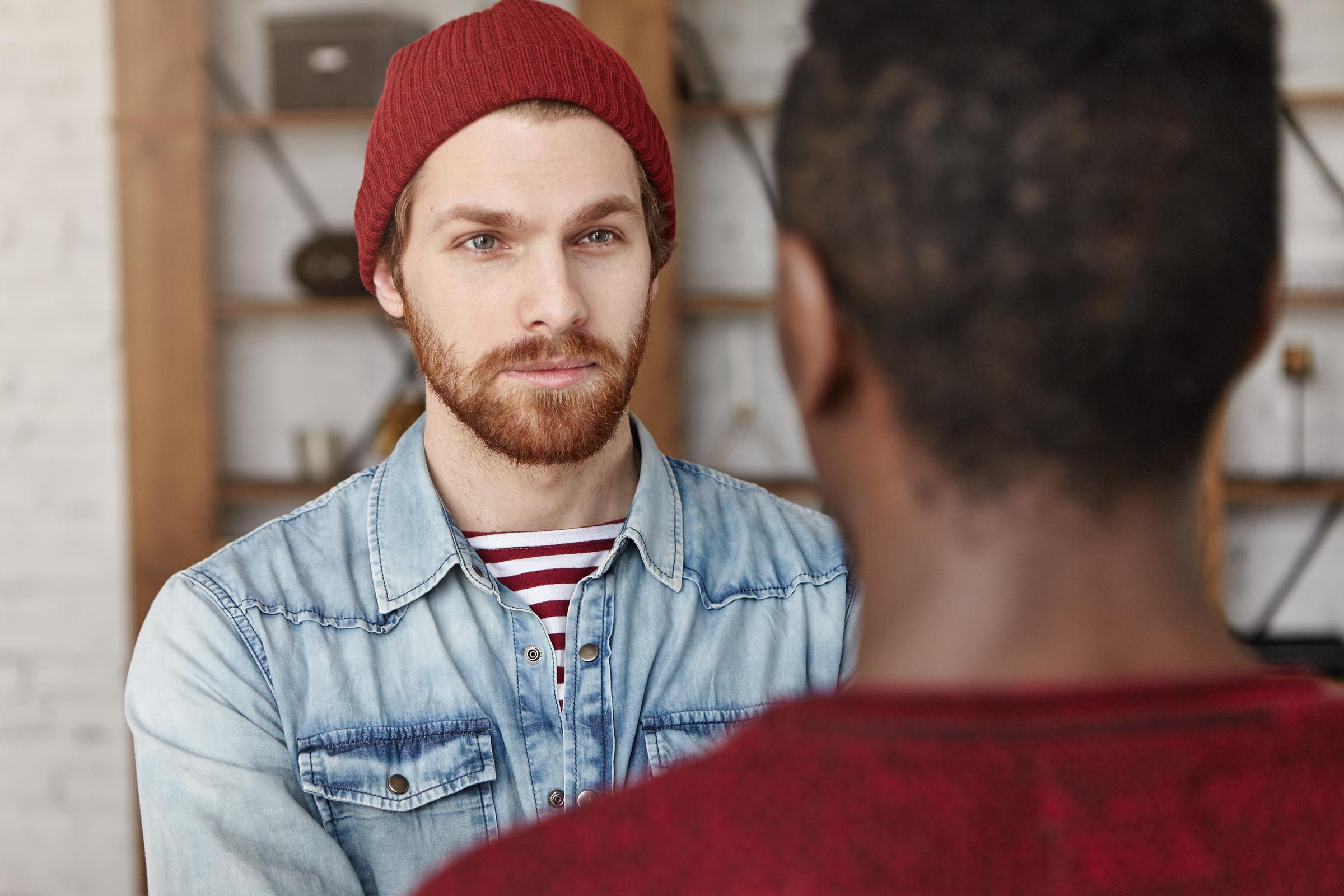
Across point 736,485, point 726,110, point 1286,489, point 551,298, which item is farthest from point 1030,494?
point 1286,489

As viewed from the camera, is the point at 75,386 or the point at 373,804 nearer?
the point at 373,804

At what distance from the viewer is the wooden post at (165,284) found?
340 centimetres

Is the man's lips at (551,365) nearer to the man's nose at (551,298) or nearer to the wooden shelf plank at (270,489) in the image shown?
the man's nose at (551,298)

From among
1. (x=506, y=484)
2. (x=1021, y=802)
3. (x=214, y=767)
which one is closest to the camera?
(x=1021, y=802)

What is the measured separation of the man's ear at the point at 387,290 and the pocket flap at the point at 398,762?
53 cm

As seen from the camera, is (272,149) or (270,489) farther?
(272,149)

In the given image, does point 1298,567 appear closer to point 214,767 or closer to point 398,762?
point 398,762

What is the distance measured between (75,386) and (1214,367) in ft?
11.7

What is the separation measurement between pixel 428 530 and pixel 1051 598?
964mm

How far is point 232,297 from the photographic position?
3.72 m

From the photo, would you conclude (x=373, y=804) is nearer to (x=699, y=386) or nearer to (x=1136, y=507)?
(x=1136, y=507)

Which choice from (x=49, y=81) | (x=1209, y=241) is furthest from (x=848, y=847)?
(x=49, y=81)

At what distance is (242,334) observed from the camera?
3746 millimetres

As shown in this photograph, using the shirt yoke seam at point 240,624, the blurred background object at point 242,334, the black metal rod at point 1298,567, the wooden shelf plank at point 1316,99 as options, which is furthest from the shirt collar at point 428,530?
the black metal rod at point 1298,567
